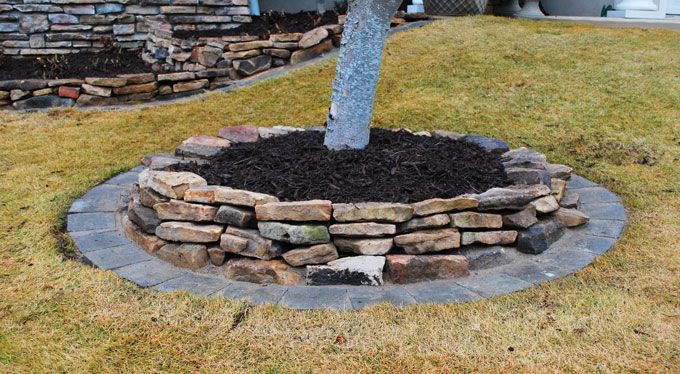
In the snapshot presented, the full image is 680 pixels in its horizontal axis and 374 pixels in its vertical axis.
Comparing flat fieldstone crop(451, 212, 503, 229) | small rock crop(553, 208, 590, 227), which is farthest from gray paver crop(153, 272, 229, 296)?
small rock crop(553, 208, 590, 227)

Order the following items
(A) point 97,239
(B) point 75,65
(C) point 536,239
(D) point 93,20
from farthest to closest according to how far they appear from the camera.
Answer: (D) point 93,20 → (B) point 75,65 → (A) point 97,239 → (C) point 536,239

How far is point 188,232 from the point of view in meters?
3.15

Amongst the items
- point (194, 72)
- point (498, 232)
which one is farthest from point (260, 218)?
point (194, 72)

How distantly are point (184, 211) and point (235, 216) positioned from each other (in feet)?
1.04

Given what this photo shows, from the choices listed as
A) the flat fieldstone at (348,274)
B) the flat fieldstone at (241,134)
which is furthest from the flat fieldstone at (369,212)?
the flat fieldstone at (241,134)

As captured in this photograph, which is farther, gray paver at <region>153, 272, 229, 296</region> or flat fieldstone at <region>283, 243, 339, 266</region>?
flat fieldstone at <region>283, 243, 339, 266</region>

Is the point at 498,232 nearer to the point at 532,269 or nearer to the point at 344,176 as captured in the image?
the point at 532,269

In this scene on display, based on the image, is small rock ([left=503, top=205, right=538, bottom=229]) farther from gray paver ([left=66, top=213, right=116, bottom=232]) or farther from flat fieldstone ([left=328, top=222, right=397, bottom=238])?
gray paver ([left=66, top=213, right=116, bottom=232])

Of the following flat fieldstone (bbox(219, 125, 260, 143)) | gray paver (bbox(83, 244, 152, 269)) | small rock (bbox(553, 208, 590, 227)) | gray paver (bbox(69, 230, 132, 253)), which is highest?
flat fieldstone (bbox(219, 125, 260, 143))

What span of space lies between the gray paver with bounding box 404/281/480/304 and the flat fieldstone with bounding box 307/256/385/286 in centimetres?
16

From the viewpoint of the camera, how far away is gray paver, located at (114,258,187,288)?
2945mm

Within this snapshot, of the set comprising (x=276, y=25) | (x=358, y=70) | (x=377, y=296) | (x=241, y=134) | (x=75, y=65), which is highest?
(x=276, y=25)

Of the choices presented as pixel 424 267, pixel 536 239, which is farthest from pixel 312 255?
pixel 536 239

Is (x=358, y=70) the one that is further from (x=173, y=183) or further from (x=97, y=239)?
(x=97, y=239)
